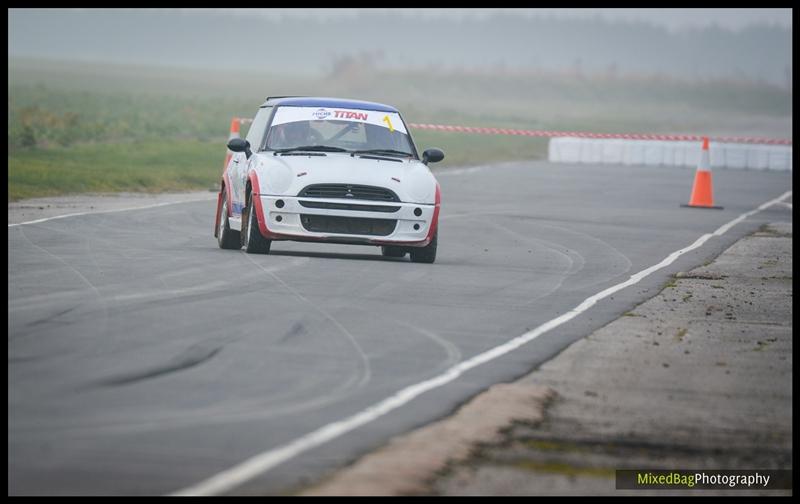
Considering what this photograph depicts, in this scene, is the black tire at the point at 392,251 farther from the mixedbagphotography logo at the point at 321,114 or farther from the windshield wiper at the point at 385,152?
the mixedbagphotography logo at the point at 321,114

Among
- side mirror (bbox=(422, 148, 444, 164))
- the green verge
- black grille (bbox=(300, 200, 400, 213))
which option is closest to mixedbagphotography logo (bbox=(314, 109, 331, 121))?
side mirror (bbox=(422, 148, 444, 164))

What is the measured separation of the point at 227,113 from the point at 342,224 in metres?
61.3

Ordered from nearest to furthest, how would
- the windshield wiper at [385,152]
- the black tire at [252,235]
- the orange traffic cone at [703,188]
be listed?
the black tire at [252,235] → the windshield wiper at [385,152] → the orange traffic cone at [703,188]

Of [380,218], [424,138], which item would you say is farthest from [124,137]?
[380,218]

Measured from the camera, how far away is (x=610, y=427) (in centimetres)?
816

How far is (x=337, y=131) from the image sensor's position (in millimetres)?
17531

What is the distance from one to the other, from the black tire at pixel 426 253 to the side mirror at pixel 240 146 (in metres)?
2.02

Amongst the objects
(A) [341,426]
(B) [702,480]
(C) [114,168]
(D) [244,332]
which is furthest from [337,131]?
(C) [114,168]

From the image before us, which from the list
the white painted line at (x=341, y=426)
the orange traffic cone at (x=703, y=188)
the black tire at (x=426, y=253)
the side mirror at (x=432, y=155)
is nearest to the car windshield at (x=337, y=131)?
the side mirror at (x=432, y=155)

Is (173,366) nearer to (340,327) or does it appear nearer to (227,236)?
(340,327)

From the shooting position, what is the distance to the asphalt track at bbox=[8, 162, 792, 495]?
7.37 meters

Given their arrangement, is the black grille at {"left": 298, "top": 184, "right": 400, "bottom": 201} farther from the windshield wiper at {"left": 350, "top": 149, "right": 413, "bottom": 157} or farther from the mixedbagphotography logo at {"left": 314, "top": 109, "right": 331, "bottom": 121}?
the mixedbagphotography logo at {"left": 314, "top": 109, "right": 331, "bottom": 121}

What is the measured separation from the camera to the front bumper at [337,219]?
16.2m

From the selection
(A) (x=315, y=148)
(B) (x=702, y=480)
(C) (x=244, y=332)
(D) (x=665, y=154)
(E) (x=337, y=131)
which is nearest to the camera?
(B) (x=702, y=480)
